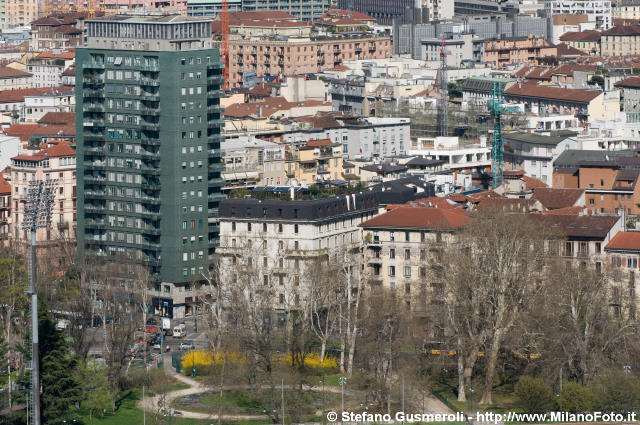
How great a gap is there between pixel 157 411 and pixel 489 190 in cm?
6047

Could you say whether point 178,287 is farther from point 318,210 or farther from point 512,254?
point 512,254

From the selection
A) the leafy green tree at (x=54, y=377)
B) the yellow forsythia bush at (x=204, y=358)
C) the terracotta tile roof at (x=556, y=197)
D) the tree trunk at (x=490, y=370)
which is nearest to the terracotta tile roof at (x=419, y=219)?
the terracotta tile roof at (x=556, y=197)

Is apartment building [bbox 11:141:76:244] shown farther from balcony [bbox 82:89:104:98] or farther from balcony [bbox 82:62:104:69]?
balcony [bbox 82:62:104:69]

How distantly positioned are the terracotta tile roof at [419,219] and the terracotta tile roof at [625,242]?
1086cm

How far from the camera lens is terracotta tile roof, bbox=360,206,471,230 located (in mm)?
157375

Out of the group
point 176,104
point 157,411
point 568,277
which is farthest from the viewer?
point 176,104

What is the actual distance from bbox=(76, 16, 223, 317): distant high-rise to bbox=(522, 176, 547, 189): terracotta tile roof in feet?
101

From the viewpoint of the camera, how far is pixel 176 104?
169 m

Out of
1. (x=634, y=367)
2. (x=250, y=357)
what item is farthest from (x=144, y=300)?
(x=634, y=367)

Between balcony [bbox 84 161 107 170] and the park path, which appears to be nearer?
the park path

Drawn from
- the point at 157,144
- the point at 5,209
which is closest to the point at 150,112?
the point at 157,144

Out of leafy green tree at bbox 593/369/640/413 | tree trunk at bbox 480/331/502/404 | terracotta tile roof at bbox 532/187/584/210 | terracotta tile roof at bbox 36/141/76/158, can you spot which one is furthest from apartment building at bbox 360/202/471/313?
terracotta tile roof at bbox 36/141/76/158

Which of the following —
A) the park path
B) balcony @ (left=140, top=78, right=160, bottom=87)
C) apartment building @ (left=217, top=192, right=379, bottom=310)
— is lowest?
the park path

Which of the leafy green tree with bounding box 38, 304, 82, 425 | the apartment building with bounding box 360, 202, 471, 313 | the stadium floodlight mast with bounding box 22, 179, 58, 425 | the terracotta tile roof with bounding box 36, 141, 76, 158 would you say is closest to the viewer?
the stadium floodlight mast with bounding box 22, 179, 58, 425
